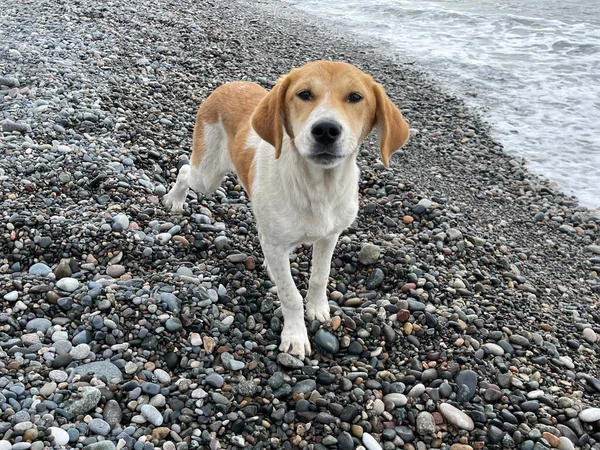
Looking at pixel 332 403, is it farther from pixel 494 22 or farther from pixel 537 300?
pixel 494 22

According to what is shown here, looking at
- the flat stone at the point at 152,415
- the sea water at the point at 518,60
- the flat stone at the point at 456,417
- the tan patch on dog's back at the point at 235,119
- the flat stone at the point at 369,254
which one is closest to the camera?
the flat stone at the point at 152,415

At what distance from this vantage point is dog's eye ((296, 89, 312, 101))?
3273 mm

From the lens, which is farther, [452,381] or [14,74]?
[14,74]

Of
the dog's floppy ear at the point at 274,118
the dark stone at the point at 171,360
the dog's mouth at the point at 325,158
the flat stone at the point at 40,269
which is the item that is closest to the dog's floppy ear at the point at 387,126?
the dog's mouth at the point at 325,158

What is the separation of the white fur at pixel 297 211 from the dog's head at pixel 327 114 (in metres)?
0.06

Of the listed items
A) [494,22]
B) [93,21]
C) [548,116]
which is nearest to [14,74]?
[93,21]

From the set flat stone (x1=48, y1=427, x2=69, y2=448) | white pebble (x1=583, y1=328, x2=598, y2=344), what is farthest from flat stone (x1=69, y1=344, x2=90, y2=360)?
white pebble (x1=583, y1=328, x2=598, y2=344)

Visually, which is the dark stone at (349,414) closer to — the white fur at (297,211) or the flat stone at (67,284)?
the white fur at (297,211)

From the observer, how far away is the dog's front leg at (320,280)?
12.7 ft

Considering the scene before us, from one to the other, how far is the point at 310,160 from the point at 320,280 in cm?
110

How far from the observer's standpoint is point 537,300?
4.49 metres

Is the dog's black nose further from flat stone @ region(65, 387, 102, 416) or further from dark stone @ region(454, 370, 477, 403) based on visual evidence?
flat stone @ region(65, 387, 102, 416)

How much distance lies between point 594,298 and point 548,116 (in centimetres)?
576

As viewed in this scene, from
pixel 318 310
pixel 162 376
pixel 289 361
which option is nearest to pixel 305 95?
pixel 318 310
